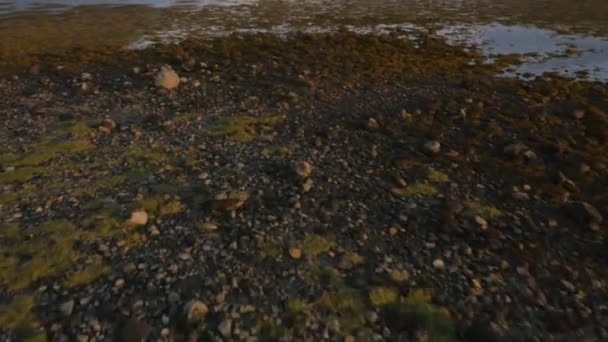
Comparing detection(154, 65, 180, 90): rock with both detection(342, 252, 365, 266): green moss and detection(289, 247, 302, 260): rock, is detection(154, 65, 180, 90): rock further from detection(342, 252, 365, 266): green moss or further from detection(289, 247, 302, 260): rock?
detection(342, 252, 365, 266): green moss

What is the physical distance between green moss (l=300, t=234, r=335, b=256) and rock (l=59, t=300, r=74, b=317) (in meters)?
4.46

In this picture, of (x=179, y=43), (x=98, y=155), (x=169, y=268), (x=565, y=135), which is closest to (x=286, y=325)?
(x=169, y=268)

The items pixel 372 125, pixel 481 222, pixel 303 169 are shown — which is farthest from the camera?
pixel 372 125

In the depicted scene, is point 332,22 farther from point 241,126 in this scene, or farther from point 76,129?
point 76,129

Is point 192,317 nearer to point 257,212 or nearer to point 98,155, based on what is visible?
point 257,212

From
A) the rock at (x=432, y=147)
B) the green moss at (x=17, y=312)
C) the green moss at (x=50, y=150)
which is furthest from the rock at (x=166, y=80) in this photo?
the green moss at (x=17, y=312)

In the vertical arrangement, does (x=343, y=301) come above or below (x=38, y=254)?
below

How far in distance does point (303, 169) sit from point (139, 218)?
4.55 meters

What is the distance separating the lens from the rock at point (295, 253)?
841 centimetres

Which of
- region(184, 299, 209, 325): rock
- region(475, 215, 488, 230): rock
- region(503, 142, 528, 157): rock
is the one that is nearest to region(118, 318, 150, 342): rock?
region(184, 299, 209, 325): rock

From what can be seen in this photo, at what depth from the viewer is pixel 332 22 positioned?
126 ft

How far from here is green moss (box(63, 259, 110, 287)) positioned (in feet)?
24.7

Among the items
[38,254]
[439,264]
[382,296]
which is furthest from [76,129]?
[439,264]

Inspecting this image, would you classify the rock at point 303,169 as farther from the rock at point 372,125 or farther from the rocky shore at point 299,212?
the rock at point 372,125
